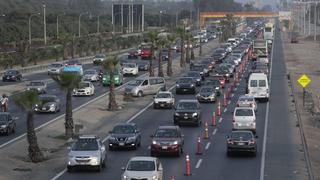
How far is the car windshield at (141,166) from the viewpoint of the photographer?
93.2 feet

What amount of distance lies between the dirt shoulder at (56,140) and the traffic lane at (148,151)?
4.51 feet

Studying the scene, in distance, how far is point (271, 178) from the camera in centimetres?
3161

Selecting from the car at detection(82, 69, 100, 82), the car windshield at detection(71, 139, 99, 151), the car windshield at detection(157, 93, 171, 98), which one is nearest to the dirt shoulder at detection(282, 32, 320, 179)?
the car windshield at detection(71, 139, 99, 151)

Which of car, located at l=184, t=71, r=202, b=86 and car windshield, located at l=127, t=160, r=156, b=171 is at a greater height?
car windshield, located at l=127, t=160, r=156, b=171

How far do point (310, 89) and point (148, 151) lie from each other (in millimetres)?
42622

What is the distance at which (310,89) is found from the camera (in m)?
78.3

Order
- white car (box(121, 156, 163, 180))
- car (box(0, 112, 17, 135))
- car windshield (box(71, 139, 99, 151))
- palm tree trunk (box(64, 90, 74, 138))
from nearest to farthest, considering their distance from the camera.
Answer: white car (box(121, 156, 163, 180)) → car windshield (box(71, 139, 99, 151)) → palm tree trunk (box(64, 90, 74, 138)) → car (box(0, 112, 17, 135))

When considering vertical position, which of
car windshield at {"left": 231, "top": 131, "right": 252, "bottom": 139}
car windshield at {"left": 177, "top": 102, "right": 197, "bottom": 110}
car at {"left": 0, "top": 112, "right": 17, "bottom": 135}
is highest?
car windshield at {"left": 231, "top": 131, "right": 252, "bottom": 139}

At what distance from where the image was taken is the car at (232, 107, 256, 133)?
1742 inches

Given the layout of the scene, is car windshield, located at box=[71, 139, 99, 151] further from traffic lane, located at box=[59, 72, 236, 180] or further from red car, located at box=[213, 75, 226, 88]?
red car, located at box=[213, 75, 226, 88]

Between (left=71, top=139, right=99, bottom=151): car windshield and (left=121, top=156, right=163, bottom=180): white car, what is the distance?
437 cm

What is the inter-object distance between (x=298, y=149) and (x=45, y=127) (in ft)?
51.9

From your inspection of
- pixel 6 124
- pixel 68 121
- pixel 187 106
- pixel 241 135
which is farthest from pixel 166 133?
pixel 187 106

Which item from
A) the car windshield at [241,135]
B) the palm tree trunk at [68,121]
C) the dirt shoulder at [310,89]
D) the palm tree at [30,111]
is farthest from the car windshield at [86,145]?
the palm tree trunk at [68,121]
